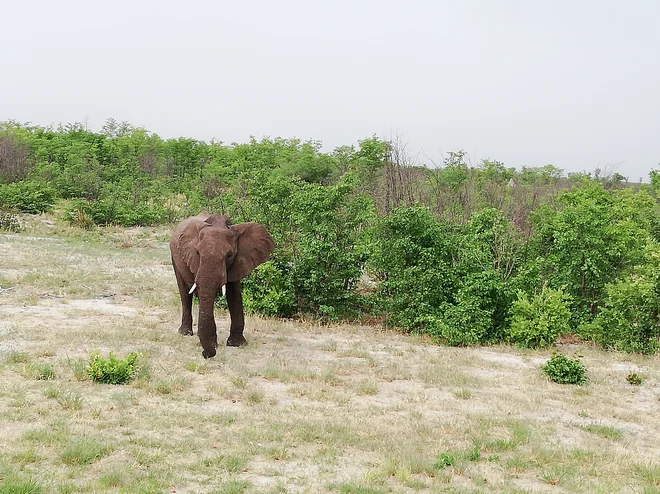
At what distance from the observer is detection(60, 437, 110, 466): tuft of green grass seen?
5719mm

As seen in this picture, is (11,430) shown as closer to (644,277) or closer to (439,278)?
(439,278)

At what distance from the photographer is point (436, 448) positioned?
21.6 ft

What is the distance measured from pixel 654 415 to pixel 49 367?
312 inches

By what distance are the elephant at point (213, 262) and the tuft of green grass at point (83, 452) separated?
3.60 m

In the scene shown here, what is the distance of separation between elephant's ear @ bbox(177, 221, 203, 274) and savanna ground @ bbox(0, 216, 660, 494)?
139 centimetres

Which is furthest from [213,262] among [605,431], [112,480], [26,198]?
[26,198]

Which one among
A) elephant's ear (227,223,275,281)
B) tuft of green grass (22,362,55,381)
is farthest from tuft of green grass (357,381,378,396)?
tuft of green grass (22,362,55,381)

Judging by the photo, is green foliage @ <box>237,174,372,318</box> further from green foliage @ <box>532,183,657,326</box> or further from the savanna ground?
green foliage @ <box>532,183,657,326</box>

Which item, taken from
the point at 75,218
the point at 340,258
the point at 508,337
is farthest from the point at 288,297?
the point at 75,218

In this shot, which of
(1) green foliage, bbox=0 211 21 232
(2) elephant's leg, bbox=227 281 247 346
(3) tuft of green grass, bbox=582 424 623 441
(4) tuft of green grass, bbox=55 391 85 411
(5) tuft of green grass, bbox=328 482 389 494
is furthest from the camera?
(1) green foliage, bbox=0 211 21 232

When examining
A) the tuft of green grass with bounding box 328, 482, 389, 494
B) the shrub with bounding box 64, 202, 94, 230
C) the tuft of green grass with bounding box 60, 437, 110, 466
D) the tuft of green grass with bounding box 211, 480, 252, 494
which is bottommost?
the tuft of green grass with bounding box 328, 482, 389, 494

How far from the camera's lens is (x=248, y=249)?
10.5 m

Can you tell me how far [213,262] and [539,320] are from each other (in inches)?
251

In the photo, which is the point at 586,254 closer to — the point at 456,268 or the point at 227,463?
the point at 456,268
